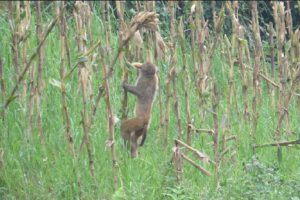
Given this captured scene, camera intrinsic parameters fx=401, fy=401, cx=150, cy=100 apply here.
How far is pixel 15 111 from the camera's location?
3.90 m

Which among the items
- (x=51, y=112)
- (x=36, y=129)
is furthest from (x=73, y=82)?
(x=36, y=129)

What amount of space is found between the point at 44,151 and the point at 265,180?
1826 millimetres

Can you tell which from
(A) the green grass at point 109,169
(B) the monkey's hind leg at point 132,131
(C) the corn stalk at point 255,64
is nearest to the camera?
(A) the green grass at point 109,169

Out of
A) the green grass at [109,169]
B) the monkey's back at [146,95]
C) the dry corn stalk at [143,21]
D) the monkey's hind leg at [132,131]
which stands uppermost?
the dry corn stalk at [143,21]

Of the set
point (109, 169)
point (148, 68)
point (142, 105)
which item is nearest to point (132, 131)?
point (142, 105)

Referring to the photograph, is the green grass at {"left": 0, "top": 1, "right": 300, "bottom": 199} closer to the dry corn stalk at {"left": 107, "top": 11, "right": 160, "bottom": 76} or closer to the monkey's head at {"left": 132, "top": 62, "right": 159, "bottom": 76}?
the monkey's head at {"left": 132, "top": 62, "right": 159, "bottom": 76}

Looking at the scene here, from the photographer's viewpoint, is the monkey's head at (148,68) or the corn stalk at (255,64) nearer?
the monkey's head at (148,68)

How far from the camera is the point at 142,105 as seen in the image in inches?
136

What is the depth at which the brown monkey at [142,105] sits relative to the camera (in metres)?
3.38

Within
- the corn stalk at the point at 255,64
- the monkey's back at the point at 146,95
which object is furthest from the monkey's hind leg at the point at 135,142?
the corn stalk at the point at 255,64

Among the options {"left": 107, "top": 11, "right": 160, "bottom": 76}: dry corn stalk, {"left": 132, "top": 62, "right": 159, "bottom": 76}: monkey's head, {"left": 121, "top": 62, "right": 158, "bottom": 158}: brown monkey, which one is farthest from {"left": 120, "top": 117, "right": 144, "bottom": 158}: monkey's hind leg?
{"left": 107, "top": 11, "right": 160, "bottom": 76}: dry corn stalk

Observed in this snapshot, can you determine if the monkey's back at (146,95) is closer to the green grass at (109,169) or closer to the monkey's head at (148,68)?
the monkey's head at (148,68)

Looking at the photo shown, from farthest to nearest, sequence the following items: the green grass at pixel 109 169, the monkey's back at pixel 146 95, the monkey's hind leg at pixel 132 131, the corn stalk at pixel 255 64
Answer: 1. the corn stalk at pixel 255 64
2. the monkey's back at pixel 146 95
3. the monkey's hind leg at pixel 132 131
4. the green grass at pixel 109 169

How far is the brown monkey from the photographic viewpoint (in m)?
3.38
